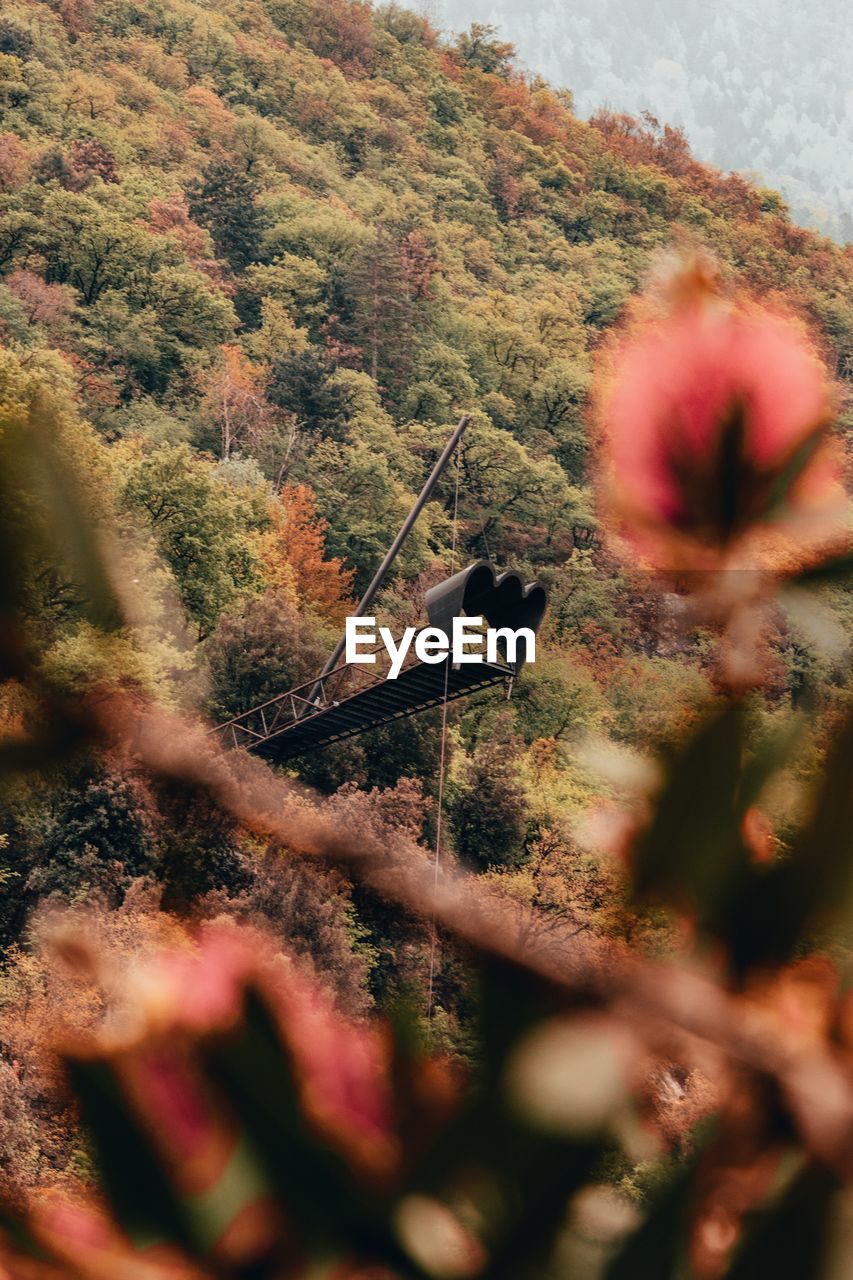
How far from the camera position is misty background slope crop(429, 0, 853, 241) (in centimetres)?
6362

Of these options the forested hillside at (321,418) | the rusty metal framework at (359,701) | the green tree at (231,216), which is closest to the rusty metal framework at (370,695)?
the rusty metal framework at (359,701)

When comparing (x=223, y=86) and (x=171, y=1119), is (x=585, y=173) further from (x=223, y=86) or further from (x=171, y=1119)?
(x=171, y=1119)

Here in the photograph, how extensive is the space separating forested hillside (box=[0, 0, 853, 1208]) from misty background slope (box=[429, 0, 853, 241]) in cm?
3591

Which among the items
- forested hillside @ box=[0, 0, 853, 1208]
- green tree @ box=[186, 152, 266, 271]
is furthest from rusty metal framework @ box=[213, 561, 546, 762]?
green tree @ box=[186, 152, 266, 271]

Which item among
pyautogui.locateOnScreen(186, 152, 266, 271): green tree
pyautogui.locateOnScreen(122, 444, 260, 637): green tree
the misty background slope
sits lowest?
pyautogui.locateOnScreen(122, 444, 260, 637): green tree

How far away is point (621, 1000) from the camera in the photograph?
0.15 meters

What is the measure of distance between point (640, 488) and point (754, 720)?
0.11ft

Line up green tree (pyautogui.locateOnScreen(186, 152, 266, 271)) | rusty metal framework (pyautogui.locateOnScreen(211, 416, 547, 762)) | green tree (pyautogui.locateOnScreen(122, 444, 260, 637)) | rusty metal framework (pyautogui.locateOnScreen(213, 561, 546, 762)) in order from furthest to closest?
green tree (pyautogui.locateOnScreen(186, 152, 266, 271)) → green tree (pyautogui.locateOnScreen(122, 444, 260, 637)) → rusty metal framework (pyautogui.locateOnScreen(213, 561, 546, 762)) → rusty metal framework (pyautogui.locateOnScreen(211, 416, 547, 762))

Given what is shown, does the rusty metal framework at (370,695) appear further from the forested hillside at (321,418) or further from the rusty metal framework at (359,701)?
the forested hillside at (321,418)

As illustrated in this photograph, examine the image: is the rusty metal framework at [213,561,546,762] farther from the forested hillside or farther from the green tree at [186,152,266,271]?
the green tree at [186,152,266,271]

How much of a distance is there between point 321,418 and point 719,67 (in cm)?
5802

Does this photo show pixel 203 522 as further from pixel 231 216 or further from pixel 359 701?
pixel 231 216

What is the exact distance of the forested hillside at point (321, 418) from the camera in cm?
19

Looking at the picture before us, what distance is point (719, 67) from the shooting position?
66.2 m
